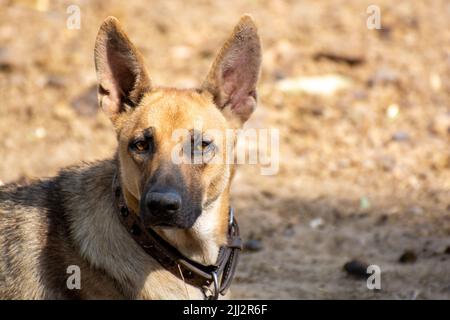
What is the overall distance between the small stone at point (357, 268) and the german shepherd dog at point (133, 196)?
5.93 feet

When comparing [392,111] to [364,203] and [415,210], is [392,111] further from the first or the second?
[415,210]

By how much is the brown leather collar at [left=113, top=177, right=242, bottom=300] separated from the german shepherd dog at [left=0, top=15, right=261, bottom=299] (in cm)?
3

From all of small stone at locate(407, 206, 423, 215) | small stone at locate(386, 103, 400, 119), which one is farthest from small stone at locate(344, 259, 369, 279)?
small stone at locate(386, 103, 400, 119)

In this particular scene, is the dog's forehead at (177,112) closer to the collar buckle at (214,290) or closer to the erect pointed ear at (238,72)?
the erect pointed ear at (238,72)

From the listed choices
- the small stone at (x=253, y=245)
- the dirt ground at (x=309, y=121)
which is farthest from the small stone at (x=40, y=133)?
the small stone at (x=253, y=245)

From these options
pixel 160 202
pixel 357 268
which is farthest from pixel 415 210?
pixel 160 202

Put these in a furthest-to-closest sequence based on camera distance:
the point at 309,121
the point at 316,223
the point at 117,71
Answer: the point at 309,121, the point at 316,223, the point at 117,71

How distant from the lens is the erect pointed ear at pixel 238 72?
5.03m

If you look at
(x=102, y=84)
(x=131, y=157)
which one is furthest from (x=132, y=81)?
(x=131, y=157)

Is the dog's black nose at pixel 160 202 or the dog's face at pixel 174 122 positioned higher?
the dog's face at pixel 174 122

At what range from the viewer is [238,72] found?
17.2ft

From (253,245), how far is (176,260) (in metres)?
2.48

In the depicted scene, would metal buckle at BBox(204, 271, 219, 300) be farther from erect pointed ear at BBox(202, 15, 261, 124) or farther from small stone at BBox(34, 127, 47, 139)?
small stone at BBox(34, 127, 47, 139)

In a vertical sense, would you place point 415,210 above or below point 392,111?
below
